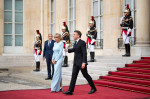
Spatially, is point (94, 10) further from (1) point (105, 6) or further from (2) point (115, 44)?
(2) point (115, 44)

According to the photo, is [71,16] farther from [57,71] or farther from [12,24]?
[57,71]

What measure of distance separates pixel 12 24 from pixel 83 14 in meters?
6.55

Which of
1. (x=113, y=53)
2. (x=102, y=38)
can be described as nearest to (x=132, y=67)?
(x=113, y=53)

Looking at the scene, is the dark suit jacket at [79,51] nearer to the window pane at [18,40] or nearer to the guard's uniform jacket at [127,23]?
the guard's uniform jacket at [127,23]

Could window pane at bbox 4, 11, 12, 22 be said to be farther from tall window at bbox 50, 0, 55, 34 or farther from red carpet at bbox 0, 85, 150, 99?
red carpet at bbox 0, 85, 150, 99

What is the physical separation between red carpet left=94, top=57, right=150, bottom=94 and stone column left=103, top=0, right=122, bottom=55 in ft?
13.3

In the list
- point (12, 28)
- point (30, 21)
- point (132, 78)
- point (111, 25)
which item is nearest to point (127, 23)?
point (111, 25)

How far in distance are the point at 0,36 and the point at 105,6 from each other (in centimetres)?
913

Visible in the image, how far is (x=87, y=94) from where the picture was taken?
887 centimetres

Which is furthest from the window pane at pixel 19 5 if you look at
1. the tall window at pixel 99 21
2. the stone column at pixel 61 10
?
the tall window at pixel 99 21

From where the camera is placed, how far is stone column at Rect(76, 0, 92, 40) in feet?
60.6

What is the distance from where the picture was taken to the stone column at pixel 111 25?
53.1ft

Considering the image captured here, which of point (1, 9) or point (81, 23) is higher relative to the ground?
point (1, 9)

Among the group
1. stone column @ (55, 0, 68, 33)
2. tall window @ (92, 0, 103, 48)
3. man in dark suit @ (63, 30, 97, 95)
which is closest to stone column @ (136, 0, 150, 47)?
tall window @ (92, 0, 103, 48)
